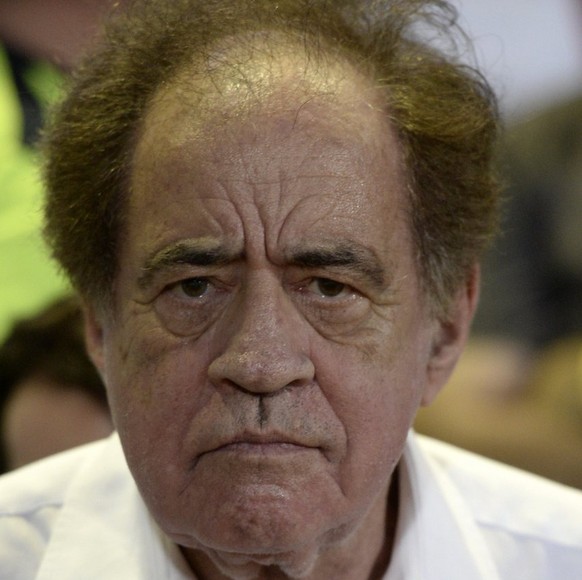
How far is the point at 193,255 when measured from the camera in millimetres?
1753

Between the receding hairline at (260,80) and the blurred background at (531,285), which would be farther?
the blurred background at (531,285)

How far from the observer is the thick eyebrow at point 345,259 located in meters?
1.74

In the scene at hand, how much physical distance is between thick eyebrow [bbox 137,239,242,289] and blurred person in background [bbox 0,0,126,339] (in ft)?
4.25

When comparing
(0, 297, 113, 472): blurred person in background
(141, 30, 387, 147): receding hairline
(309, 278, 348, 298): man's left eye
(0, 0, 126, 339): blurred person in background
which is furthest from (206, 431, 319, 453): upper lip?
(0, 0, 126, 339): blurred person in background

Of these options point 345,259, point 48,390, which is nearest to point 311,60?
point 345,259

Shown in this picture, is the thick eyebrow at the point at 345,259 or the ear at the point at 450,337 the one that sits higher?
the thick eyebrow at the point at 345,259

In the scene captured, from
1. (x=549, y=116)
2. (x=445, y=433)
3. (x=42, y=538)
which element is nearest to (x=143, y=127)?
(x=42, y=538)

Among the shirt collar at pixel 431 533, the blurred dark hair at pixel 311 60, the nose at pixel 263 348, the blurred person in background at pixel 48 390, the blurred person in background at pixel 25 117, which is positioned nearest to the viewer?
the nose at pixel 263 348

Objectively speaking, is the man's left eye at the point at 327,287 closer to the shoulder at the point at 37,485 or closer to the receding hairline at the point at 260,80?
the receding hairline at the point at 260,80

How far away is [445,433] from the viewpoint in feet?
11.3

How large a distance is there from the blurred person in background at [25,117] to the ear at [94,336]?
100 centimetres

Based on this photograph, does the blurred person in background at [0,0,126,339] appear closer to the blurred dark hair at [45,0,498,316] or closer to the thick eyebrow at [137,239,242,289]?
the blurred dark hair at [45,0,498,316]

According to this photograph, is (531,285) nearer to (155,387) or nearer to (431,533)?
(431,533)

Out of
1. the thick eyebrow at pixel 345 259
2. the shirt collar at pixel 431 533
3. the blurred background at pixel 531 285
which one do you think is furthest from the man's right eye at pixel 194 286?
the blurred background at pixel 531 285
